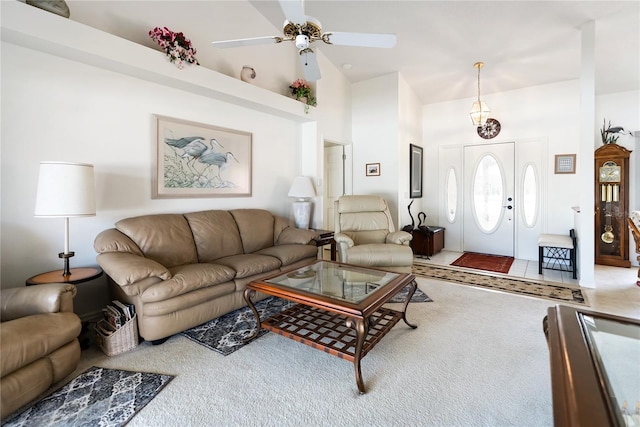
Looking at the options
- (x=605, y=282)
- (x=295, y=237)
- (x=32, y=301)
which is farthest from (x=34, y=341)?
(x=605, y=282)

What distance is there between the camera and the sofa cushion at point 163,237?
2590 mm

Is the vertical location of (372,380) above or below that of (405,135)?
below

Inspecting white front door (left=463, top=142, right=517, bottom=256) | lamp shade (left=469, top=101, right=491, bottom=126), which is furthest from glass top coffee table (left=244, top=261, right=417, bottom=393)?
white front door (left=463, top=142, right=517, bottom=256)

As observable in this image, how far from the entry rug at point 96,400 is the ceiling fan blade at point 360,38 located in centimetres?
253

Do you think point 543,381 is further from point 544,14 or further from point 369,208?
point 544,14

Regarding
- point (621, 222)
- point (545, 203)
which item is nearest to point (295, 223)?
point (545, 203)

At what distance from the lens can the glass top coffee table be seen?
5.76ft

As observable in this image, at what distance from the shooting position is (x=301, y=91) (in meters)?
4.33

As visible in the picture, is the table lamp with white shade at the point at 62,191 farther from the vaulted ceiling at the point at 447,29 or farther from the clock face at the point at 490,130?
the clock face at the point at 490,130

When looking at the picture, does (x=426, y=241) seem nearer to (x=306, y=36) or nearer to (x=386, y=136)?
(x=386, y=136)

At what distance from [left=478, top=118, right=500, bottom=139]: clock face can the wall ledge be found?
3.97 meters

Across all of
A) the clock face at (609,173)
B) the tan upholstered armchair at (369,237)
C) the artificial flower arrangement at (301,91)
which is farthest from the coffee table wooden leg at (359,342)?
the clock face at (609,173)

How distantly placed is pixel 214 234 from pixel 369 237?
6.54 feet

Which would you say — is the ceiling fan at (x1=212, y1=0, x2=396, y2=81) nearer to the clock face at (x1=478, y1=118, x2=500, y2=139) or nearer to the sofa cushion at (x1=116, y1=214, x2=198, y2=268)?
the sofa cushion at (x1=116, y1=214, x2=198, y2=268)
